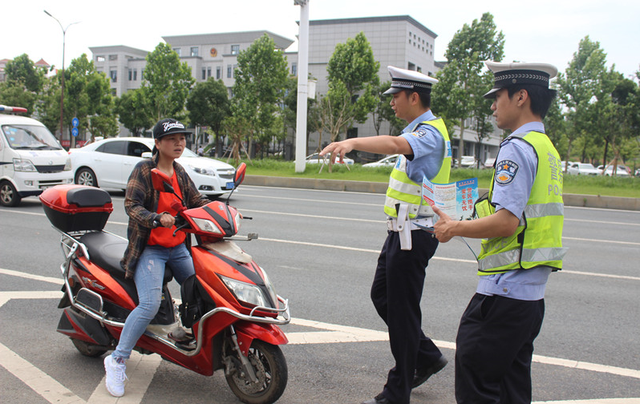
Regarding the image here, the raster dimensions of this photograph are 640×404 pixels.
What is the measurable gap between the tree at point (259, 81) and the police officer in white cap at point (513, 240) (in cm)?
3585

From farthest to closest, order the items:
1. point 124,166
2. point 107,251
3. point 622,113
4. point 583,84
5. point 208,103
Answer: point 208,103 < point 583,84 < point 622,113 < point 124,166 < point 107,251

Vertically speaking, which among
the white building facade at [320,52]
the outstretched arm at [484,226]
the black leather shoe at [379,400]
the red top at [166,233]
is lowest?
the black leather shoe at [379,400]

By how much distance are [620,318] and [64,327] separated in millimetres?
4912

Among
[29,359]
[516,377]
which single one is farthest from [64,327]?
[516,377]

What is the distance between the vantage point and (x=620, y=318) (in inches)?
196

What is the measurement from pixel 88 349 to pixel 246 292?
1.57 meters

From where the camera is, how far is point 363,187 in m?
18.3

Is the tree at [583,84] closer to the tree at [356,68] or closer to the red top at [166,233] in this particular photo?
the tree at [356,68]

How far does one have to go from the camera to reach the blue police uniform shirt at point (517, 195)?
2133mm

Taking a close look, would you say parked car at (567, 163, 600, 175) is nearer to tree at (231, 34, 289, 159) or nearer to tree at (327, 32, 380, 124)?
tree at (327, 32, 380, 124)

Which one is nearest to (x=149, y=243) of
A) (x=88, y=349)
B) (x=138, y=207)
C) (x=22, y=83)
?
(x=138, y=207)

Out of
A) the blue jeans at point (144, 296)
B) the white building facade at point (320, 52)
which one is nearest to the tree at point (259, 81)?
the white building facade at point (320, 52)

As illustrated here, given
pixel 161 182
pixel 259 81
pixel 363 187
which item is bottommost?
pixel 363 187

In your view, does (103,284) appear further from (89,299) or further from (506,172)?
(506,172)
